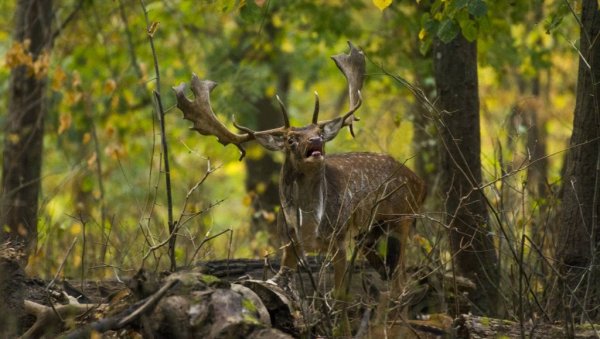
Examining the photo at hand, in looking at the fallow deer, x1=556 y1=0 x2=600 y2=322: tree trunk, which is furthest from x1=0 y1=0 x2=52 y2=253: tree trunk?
x1=556 y1=0 x2=600 y2=322: tree trunk

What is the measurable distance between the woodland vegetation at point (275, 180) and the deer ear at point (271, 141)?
577mm

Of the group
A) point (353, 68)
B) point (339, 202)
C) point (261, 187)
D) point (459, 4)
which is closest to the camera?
point (459, 4)

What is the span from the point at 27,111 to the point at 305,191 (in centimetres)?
492

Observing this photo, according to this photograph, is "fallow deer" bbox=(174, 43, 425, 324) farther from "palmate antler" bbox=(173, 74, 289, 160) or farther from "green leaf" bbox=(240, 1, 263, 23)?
"green leaf" bbox=(240, 1, 263, 23)

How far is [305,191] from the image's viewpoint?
10188 mm

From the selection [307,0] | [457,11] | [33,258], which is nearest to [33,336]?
[33,258]

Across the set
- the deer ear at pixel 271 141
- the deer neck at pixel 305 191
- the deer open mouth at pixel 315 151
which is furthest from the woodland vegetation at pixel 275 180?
the deer open mouth at pixel 315 151

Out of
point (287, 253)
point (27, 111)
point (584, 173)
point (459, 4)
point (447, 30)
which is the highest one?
point (459, 4)

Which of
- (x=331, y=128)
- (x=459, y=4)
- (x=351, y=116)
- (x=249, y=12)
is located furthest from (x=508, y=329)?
(x=249, y=12)

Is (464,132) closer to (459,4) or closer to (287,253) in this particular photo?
(459,4)

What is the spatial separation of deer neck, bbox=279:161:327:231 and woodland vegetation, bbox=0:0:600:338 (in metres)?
0.44

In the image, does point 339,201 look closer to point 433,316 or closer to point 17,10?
point 433,316

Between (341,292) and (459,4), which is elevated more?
(459,4)

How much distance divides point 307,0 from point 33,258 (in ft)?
25.5
